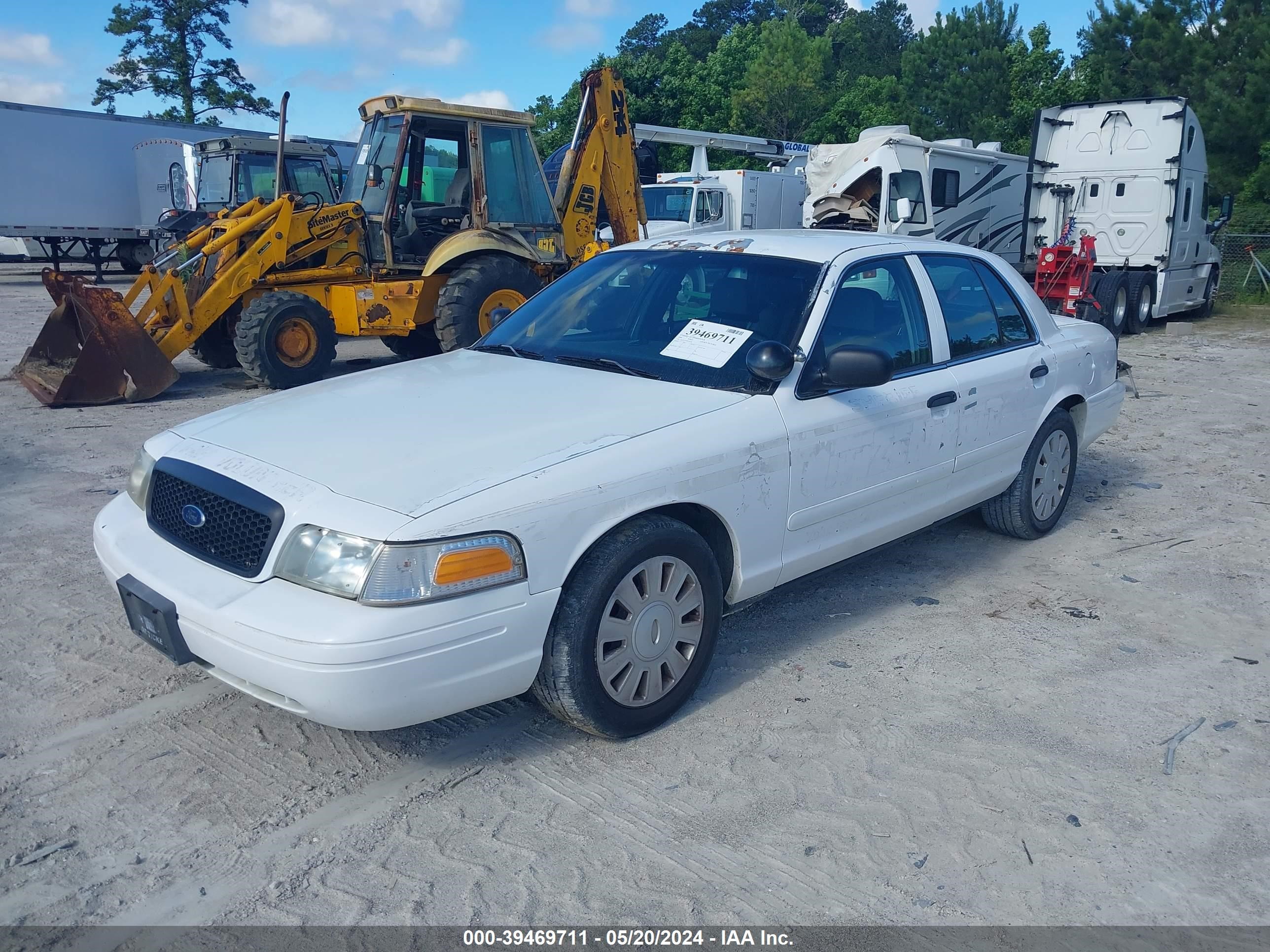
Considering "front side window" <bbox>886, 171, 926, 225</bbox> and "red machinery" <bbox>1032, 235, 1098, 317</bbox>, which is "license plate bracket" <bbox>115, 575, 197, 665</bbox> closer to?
"front side window" <bbox>886, 171, 926, 225</bbox>

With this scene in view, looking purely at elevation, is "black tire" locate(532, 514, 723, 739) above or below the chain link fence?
below

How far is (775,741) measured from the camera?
3.52m

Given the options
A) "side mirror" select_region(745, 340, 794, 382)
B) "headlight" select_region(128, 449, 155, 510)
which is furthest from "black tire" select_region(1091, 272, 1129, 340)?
"headlight" select_region(128, 449, 155, 510)

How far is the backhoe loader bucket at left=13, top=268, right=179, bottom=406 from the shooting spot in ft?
29.3

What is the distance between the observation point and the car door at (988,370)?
474 centimetres

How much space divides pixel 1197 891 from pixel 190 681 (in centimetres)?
339

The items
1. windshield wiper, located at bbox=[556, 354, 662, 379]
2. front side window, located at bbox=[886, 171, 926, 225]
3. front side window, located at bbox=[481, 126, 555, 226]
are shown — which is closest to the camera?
windshield wiper, located at bbox=[556, 354, 662, 379]

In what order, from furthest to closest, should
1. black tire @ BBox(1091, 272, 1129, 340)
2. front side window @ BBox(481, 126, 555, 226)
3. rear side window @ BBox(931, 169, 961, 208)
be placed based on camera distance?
rear side window @ BBox(931, 169, 961, 208) → black tire @ BBox(1091, 272, 1129, 340) → front side window @ BBox(481, 126, 555, 226)

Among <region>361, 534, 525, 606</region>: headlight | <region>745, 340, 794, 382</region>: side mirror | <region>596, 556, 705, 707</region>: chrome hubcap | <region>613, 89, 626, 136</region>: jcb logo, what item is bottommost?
<region>596, 556, 705, 707</region>: chrome hubcap

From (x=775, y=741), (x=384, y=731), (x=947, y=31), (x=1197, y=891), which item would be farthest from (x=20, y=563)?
(x=947, y=31)

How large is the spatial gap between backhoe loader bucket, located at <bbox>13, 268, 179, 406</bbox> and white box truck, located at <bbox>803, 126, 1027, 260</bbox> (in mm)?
10473

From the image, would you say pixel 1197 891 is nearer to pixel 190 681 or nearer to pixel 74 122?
pixel 190 681

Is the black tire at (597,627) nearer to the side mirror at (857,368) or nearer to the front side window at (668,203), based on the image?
the side mirror at (857,368)

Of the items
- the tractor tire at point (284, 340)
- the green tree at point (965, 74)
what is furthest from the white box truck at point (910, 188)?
the green tree at point (965, 74)
